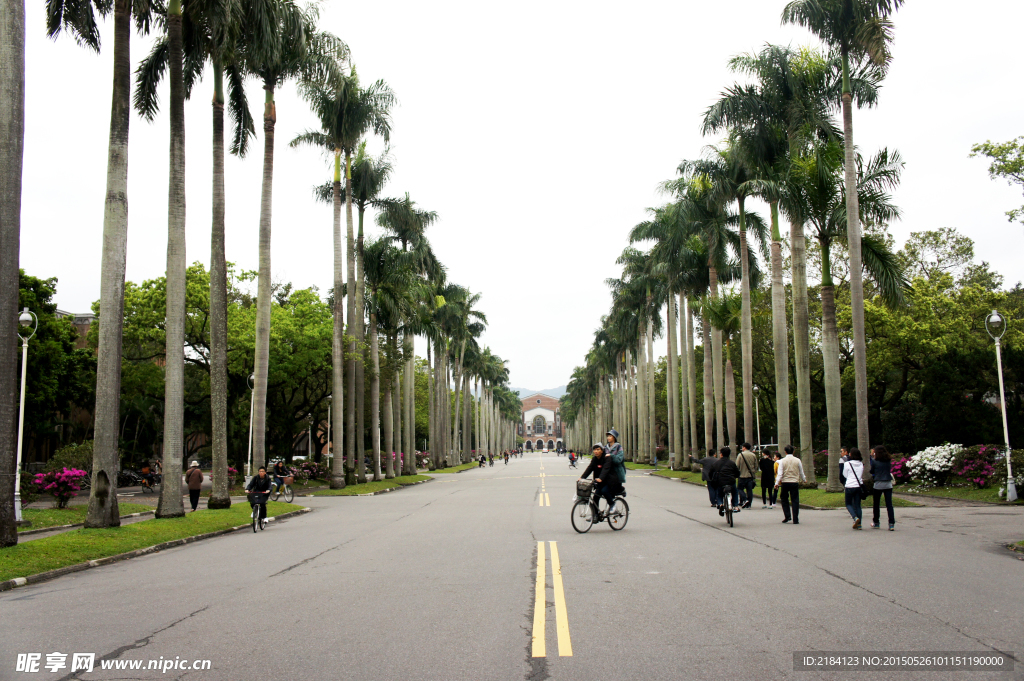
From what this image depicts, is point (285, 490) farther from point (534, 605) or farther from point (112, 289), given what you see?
point (534, 605)

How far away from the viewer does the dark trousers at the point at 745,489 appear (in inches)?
745

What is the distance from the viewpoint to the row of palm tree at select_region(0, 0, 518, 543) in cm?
1522

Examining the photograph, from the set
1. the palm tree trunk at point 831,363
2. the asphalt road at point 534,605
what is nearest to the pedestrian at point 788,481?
the asphalt road at point 534,605

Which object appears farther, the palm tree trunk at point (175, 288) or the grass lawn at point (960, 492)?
the grass lawn at point (960, 492)

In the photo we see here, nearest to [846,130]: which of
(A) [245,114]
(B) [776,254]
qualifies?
(B) [776,254]

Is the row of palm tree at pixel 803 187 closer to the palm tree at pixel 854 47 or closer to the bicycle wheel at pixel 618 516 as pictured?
the palm tree at pixel 854 47

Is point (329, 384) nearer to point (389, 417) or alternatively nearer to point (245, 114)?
point (389, 417)

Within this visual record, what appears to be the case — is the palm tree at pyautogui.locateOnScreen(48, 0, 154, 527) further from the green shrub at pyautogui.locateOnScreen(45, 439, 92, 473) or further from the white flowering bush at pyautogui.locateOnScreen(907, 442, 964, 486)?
the white flowering bush at pyautogui.locateOnScreen(907, 442, 964, 486)

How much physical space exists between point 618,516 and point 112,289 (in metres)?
11.1

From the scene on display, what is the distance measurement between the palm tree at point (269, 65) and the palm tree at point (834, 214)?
15.5 meters

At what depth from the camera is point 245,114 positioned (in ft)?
73.3

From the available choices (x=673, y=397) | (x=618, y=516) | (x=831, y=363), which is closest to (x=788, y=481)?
(x=618, y=516)

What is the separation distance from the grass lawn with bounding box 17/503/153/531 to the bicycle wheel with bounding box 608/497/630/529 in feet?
38.0

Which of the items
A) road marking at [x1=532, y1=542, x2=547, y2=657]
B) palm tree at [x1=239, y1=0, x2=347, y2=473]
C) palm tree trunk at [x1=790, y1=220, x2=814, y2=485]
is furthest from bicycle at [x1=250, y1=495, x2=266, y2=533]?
palm tree trunk at [x1=790, y1=220, x2=814, y2=485]
